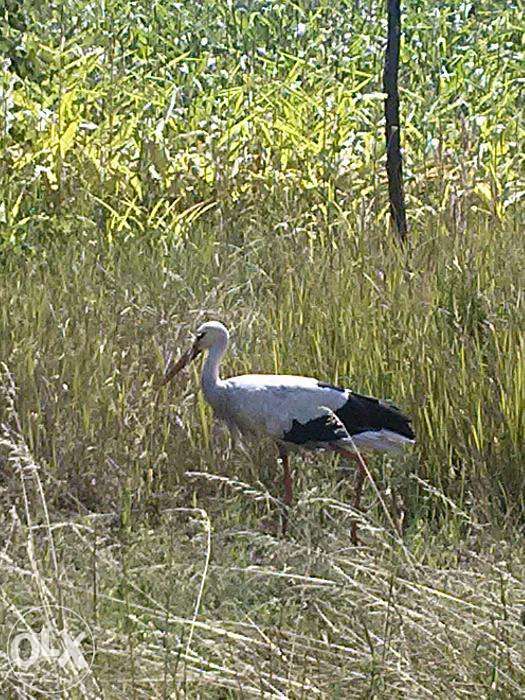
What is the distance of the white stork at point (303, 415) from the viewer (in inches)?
193

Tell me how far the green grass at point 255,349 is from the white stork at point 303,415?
0.54 ft

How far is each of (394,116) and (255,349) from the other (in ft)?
5.11

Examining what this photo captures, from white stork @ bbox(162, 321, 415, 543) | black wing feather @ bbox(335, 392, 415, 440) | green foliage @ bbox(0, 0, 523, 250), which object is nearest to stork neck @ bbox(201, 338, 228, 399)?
white stork @ bbox(162, 321, 415, 543)

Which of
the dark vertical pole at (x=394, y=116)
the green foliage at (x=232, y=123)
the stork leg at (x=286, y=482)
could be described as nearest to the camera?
the stork leg at (x=286, y=482)

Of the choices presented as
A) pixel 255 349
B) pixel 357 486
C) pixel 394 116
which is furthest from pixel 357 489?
pixel 394 116

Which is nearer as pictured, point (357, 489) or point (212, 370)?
point (357, 489)

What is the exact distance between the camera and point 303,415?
4926 millimetres

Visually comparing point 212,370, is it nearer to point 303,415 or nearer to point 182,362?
point 182,362

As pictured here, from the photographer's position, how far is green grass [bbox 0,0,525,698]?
3502 millimetres

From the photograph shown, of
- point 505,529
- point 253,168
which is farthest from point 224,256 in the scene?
point 505,529

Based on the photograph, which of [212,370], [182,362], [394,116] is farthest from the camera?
[394,116]

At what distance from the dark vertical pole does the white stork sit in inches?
69.3

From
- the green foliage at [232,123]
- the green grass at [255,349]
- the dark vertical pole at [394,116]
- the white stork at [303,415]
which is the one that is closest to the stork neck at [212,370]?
the white stork at [303,415]

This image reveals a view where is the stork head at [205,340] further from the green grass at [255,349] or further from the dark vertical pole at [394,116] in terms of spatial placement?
the dark vertical pole at [394,116]
